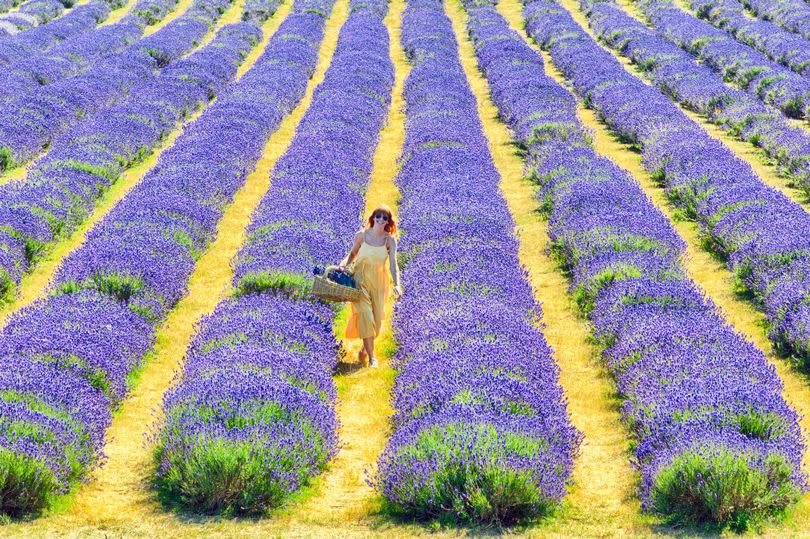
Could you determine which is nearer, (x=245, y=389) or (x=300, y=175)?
(x=245, y=389)

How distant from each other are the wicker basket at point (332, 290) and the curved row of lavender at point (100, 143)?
159 inches

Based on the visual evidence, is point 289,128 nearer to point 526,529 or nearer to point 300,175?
point 300,175

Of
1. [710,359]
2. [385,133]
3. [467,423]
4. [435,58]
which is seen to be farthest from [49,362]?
[435,58]

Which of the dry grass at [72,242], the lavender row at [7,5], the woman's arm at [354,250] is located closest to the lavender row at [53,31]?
the lavender row at [7,5]

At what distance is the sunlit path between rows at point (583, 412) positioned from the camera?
18.4 ft

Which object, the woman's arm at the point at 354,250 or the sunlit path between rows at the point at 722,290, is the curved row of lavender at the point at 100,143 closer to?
the woman's arm at the point at 354,250

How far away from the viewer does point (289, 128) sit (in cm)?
1908

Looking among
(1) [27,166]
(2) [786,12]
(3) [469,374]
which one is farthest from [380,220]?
(2) [786,12]

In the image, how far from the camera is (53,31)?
98.3 ft

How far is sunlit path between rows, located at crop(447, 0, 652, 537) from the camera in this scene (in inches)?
221

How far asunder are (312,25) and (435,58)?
831cm

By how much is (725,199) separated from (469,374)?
23.3 ft

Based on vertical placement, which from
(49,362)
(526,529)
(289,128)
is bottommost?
(289,128)

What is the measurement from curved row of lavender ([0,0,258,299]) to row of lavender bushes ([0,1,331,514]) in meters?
0.86
